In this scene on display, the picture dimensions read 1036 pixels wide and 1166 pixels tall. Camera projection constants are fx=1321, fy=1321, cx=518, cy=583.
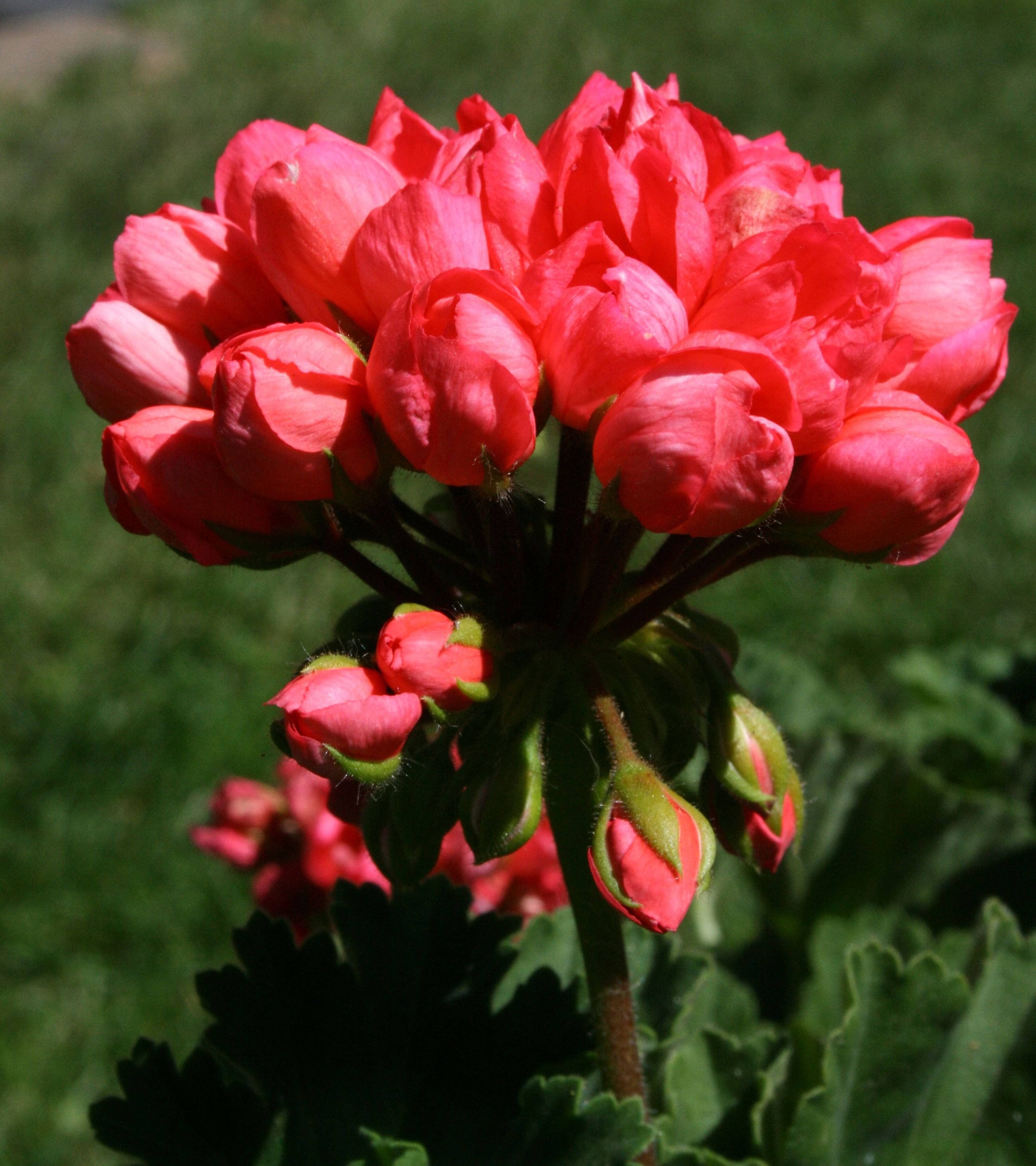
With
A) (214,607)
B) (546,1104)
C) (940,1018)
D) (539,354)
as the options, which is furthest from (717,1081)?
(214,607)

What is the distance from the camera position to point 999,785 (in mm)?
2434

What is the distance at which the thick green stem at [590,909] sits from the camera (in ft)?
3.63

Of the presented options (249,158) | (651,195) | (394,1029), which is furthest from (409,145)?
(394,1029)

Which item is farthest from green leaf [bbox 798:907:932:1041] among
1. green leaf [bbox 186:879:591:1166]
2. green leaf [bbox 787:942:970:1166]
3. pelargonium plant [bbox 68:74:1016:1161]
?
pelargonium plant [bbox 68:74:1016:1161]

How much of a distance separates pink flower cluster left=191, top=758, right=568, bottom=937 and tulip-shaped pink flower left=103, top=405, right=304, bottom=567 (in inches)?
33.5

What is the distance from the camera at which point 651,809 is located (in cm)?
97

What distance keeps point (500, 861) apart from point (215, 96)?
5.74 meters

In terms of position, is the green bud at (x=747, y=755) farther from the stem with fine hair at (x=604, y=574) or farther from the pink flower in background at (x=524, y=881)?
the pink flower in background at (x=524, y=881)

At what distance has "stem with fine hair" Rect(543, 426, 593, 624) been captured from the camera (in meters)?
1.00

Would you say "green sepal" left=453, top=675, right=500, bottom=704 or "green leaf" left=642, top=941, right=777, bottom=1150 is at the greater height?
"green sepal" left=453, top=675, right=500, bottom=704

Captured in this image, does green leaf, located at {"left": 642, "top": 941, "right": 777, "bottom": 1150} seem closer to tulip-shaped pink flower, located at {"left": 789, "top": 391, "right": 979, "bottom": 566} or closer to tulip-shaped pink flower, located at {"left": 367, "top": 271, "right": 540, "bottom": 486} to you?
tulip-shaped pink flower, located at {"left": 789, "top": 391, "right": 979, "bottom": 566}

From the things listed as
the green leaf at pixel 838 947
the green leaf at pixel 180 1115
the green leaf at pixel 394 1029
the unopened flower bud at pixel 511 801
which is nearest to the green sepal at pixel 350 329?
the unopened flower bud at pixel 511 801

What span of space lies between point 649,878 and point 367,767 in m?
0.22

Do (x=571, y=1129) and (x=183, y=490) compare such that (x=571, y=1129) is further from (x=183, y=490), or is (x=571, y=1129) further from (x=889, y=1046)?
(x=183, y=490)
